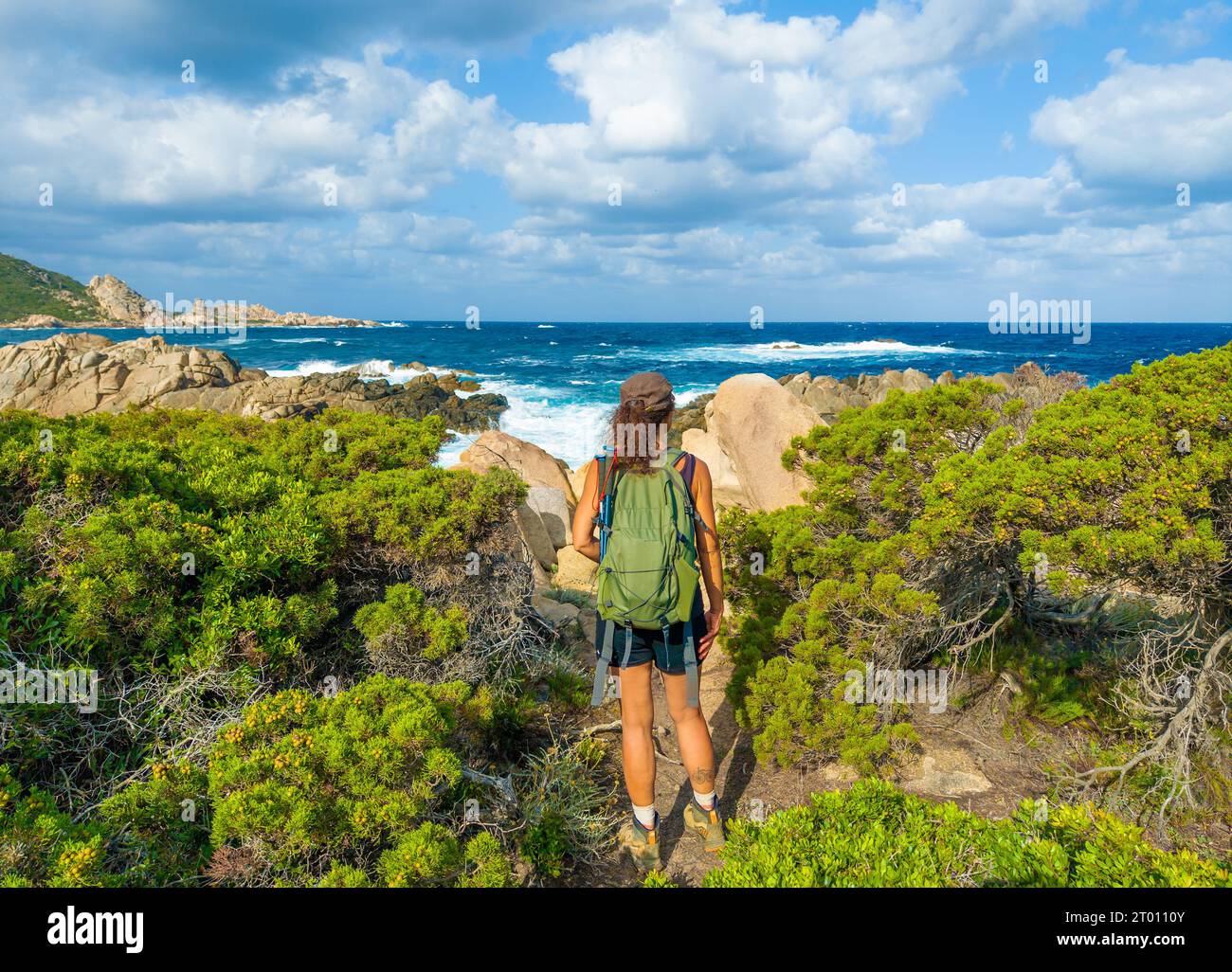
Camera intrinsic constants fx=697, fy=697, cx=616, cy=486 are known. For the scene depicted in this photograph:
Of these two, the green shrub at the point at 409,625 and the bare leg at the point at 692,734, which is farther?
the green shrub at the point at 409,625

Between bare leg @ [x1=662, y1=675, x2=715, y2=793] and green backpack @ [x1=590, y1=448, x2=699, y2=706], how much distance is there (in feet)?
1.13

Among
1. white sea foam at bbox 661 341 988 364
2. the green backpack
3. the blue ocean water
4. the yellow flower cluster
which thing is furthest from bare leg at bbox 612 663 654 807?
white sea foam at bbox 661 341 988 364

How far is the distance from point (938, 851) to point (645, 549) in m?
1.64

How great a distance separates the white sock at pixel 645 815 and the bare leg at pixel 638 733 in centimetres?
2

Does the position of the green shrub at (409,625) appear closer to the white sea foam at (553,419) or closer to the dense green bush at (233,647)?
the dense green bush at (233,647)

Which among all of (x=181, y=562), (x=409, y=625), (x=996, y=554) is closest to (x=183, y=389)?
(x=181, y=562)

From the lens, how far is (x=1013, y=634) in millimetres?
5453

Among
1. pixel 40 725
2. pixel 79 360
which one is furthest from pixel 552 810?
pixel 79 360

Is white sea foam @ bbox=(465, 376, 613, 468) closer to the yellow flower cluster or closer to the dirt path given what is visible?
the dirt path

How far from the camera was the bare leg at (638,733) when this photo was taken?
141 inches

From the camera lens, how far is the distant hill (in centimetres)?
9875

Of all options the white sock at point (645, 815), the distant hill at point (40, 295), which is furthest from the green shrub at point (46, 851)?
the distant hill at point (40, 295)

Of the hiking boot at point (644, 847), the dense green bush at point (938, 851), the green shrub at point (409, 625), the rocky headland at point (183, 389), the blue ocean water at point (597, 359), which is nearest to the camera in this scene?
Result: the dense green bush at point (938, 851)
